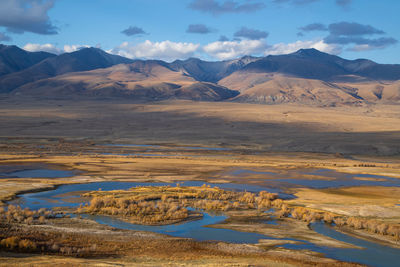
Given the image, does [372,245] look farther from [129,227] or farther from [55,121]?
[55,121]

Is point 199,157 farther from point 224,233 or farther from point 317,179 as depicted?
point 224,233

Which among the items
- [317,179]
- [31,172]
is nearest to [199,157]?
[317,179]

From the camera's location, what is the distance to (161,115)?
16338 centimetres

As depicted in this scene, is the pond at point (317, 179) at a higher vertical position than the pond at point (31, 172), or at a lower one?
lower

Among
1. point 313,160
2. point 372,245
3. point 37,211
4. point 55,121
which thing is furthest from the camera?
point 55,121

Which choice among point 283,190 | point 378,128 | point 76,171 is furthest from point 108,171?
point 378,128

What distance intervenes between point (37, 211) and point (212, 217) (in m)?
11.5

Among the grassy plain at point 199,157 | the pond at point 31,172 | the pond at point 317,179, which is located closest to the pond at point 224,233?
the grassy plain at point 199,157

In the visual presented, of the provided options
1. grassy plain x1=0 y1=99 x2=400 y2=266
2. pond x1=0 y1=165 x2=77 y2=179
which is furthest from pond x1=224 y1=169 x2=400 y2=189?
pond x1=0 y1=165 x2=77 y2=179

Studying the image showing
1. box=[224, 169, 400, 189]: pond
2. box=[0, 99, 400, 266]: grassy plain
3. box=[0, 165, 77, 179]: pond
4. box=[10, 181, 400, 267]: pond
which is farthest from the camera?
box=[0, 165, 77, 179]: pond

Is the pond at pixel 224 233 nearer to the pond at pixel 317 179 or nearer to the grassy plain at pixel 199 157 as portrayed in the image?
the grassy plain at pixel 199 157

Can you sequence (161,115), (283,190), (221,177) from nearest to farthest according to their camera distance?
(283,190) < (221,177) < (161,115)

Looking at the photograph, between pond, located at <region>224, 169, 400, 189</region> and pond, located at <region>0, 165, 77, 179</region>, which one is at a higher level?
pond, located at <region>0, 165, 77, 179</region>

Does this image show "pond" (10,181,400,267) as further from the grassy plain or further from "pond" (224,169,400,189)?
"pond" (224,169,400,189)
